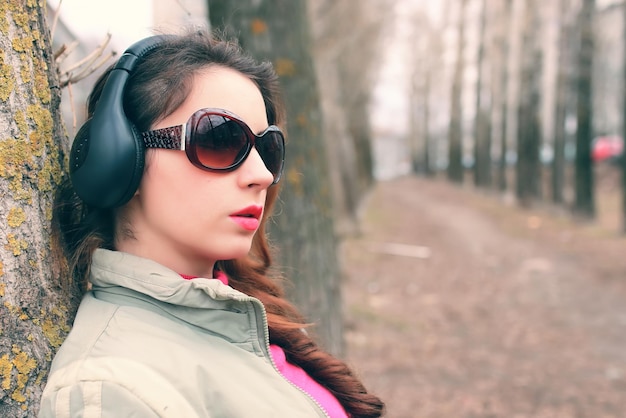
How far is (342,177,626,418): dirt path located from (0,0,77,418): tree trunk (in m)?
1.27

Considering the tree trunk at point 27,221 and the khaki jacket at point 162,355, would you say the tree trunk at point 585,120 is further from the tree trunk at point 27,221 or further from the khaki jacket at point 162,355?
the tree trunk at point 27,221

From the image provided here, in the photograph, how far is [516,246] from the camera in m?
12.4

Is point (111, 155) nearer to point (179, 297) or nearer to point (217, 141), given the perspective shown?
point (217, 141)

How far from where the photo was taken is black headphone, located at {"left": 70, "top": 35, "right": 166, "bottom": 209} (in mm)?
1347

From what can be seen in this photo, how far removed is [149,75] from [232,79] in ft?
0.64

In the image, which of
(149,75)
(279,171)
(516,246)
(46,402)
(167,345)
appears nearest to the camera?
(46,402)

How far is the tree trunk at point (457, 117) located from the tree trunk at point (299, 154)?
2279 cm

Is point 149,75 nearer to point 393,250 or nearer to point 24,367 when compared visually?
point 24,367

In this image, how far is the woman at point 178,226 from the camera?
123 centimetres

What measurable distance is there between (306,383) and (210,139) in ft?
2.23

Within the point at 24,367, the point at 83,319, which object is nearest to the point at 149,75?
the point at 83,319

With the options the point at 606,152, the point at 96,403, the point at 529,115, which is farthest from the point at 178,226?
the point at 606,152

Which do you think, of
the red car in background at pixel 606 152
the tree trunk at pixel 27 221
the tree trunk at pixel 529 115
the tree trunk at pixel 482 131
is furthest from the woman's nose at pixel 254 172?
the red car in background at pixel 606 152

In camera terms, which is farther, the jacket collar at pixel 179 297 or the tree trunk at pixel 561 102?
the tree trunk at pixel 561 102
